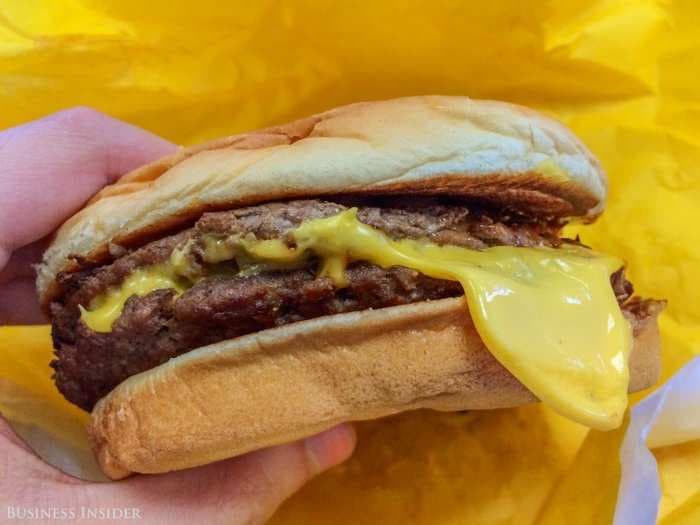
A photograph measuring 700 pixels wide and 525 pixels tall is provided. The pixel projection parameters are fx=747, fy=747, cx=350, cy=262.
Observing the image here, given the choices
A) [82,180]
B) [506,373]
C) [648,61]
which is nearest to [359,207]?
[506,373]

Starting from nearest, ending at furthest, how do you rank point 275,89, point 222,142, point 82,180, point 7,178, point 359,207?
point 359,207
point 222,142
point 7,178
point 82,180
point 275,89

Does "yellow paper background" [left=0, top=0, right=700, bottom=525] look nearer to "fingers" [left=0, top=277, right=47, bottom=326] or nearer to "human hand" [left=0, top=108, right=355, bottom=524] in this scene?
"fingers" [left=0, top=277, right=47, bottom=326]

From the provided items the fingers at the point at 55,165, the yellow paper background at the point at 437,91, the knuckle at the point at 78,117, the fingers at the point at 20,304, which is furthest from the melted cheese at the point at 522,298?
the fingers at the point at 20,304

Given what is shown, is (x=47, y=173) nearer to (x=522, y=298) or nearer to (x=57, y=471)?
(x=57, y=471)

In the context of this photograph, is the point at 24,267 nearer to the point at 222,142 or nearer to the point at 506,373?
the point at 222,142

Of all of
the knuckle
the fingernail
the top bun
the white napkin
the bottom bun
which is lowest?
the fingernail

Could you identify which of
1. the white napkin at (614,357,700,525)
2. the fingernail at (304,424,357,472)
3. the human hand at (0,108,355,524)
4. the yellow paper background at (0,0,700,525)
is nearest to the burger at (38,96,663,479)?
the human hand at (0,108,355,524)

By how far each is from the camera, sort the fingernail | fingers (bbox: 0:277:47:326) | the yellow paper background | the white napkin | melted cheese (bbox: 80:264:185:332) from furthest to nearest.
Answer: fingers (bbox: 0:277:47:326) < the yellow paper background < the fingernail < the white napkin < melted cheese (bbox: 80:264:185:332)
